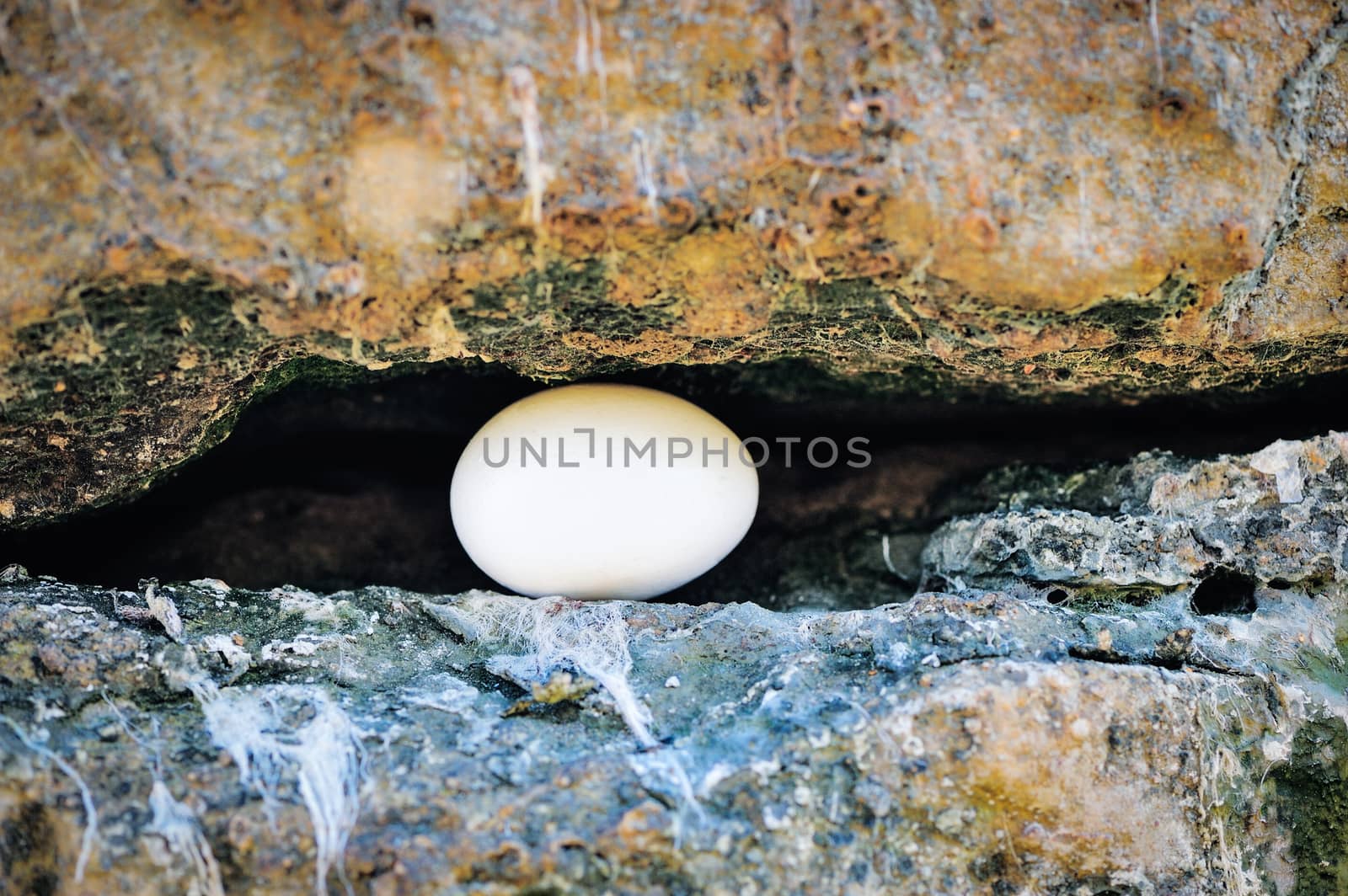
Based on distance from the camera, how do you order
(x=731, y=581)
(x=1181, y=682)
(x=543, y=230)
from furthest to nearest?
(x=731, y=581) < (x=1181, y=682) < (x=543, y=230)

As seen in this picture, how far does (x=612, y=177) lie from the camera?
123 centimetres

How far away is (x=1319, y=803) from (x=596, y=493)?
117 cm

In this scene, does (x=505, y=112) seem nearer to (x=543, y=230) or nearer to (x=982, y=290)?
(x=543, y=230)

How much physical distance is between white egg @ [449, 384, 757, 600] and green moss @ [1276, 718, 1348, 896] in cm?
91

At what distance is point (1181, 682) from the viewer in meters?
1.36

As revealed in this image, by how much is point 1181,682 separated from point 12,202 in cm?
164

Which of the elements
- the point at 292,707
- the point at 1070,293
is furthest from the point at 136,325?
the point at 1070,293

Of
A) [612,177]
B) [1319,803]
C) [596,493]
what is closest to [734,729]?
[596,493]

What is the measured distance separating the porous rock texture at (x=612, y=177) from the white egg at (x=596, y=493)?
0.79ft

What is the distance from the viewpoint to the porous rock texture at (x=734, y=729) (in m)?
1.16

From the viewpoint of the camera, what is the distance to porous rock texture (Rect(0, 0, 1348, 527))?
1179mm

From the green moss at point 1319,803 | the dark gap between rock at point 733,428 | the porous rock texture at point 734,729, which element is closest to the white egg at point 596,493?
the porous rock texture at point 734,729

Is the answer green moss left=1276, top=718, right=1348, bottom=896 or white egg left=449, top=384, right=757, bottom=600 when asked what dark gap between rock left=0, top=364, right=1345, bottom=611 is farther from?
green moss left=1276, top=718, right=1348, bottom=896

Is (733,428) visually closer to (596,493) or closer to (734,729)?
(596,493)
